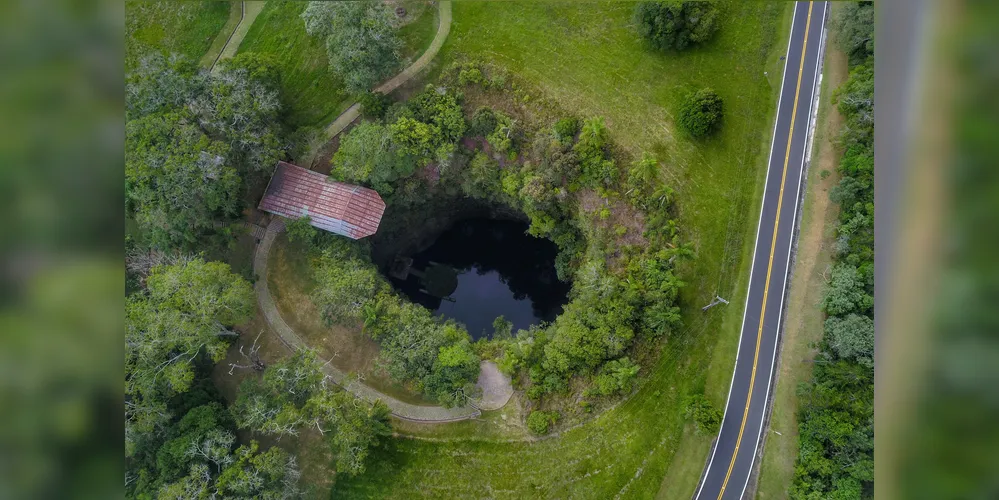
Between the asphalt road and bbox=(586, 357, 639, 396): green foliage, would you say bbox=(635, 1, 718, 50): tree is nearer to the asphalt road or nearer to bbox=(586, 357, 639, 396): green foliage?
the asphalt road

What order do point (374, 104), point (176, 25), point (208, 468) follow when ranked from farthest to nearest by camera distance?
point (176, 25)
point (374, 104)
point (208, 468)

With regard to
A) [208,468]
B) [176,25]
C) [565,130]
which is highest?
[176,25]

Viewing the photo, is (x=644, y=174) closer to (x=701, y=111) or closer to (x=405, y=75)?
(x=701, y=111)

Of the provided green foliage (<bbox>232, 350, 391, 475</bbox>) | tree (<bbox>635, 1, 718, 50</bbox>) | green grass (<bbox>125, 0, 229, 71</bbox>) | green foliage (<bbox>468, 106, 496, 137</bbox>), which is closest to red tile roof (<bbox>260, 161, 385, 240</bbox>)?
Result: green foliage (<bbox>468, 106, 496, 137</bbox>)

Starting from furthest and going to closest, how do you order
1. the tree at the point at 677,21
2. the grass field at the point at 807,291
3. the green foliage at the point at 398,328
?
1. the tree at the point at 677,21
2. the green foliage at the point at 398,328
3. the grass field at the point at 807,291

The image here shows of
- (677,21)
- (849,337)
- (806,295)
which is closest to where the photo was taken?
(849,337)

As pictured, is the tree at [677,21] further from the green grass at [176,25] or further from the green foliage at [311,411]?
the green grass at [176,25]

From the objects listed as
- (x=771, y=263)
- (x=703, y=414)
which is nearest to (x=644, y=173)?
(x=771, y=263)

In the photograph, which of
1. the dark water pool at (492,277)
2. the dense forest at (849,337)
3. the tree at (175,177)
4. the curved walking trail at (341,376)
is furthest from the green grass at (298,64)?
the dense forest at (849,337)
